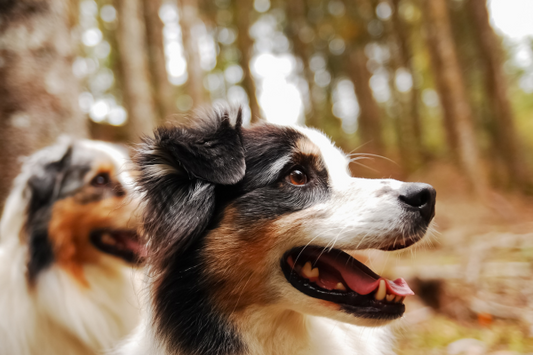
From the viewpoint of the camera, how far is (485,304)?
393 centimetres

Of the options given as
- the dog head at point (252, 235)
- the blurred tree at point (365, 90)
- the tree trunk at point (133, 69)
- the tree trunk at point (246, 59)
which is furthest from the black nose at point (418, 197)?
the blurred tree at point (365, 90)

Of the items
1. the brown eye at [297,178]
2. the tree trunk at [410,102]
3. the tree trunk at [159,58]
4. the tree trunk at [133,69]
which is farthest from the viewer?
the tree trunk at [410,102]

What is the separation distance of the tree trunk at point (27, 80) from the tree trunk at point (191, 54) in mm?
4978

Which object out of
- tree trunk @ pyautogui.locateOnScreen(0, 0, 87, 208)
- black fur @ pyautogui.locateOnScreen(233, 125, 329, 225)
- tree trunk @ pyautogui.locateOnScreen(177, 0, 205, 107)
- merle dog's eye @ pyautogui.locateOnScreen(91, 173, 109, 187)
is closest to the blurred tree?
tree trunk @ pyautogui.locateOnScreen(177, 0, 205, 107)

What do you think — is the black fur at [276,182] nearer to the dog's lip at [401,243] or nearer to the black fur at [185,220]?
the black fur at [185,220]

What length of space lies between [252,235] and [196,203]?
0.35 metres

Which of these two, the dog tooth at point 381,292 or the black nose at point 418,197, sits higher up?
the black nose at point 418,197

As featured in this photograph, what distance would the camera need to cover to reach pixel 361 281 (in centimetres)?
212

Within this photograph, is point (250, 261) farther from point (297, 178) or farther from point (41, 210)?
point (41, 210)

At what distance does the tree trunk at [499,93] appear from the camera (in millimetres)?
9539

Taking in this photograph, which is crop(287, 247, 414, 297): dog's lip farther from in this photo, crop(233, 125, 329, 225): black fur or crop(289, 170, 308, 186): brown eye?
crop(289, 170, 308, 186): brown eye

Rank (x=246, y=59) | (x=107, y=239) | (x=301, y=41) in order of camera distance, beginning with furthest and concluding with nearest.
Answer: (x=301, y=41) → (x=246, y=59) → (x=107, y=239)

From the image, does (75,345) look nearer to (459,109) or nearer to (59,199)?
(59,199)

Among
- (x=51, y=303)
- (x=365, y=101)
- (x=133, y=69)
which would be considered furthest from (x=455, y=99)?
(x=365, y=101)
